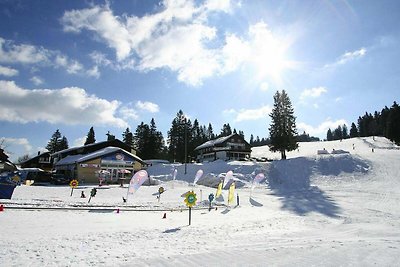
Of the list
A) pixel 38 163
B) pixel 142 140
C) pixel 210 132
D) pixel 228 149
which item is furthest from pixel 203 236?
pixel 210 132

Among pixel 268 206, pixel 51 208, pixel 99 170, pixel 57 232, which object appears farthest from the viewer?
pixel 99 170

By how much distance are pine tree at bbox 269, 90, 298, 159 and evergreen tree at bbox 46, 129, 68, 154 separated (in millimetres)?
70178

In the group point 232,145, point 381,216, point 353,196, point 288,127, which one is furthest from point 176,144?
point 381,216

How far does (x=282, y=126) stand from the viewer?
55.2 m

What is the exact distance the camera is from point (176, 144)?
257ft

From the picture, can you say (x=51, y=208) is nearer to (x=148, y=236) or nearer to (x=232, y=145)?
(x=148, y=236)

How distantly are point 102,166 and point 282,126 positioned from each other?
112 feet

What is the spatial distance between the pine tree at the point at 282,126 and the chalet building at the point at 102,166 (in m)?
26.9

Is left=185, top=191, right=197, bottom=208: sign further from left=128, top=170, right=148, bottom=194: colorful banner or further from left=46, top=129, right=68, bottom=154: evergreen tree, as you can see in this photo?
left=46, top=129, right=68, bottom=154: evergreen tree

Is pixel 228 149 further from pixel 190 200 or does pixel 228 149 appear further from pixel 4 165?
pixel 190 200

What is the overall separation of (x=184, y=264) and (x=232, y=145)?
61.4m

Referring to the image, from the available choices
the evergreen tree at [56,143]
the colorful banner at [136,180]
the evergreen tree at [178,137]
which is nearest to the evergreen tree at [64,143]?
the evergreen tree at [56,143]

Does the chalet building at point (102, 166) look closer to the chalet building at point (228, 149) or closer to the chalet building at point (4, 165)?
the chalet building at point (4, 165)

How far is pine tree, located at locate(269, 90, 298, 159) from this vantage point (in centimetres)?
5400
